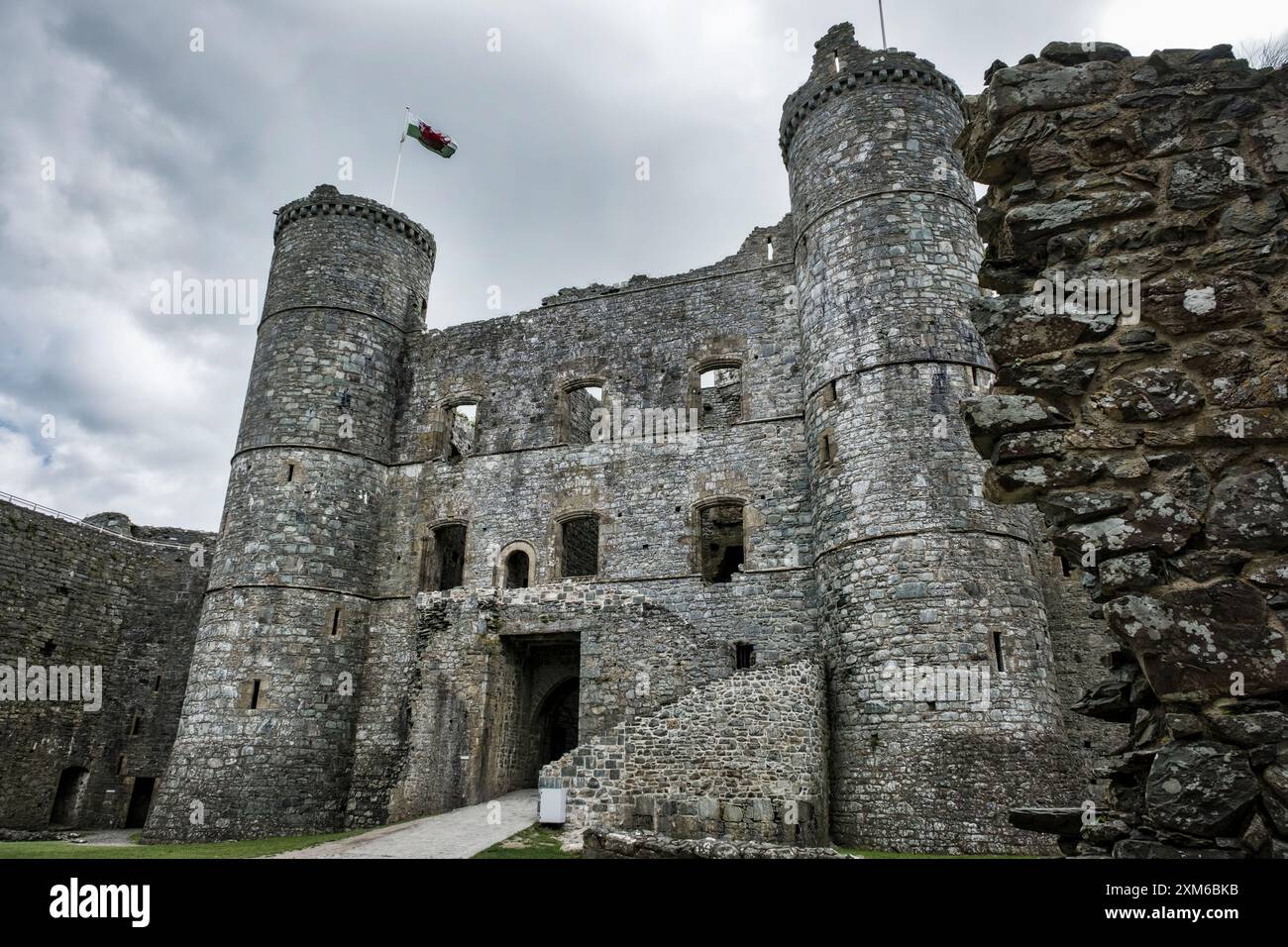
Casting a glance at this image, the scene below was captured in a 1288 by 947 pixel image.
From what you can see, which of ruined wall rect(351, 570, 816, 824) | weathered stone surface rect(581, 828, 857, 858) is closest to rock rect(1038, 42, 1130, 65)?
weathered stone surface rect(581, 828, 857, 858)

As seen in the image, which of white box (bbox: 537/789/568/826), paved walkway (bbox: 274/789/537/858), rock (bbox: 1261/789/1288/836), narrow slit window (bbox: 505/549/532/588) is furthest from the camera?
narrow slit window (bbox: 505/549/532/588)

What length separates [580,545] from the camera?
2095 centimetres

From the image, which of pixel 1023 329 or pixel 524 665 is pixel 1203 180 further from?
pixel 524 665

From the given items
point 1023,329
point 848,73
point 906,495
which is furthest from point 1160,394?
point 848,73

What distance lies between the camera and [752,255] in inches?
776

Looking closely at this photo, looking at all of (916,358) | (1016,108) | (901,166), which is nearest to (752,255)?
(901,166)

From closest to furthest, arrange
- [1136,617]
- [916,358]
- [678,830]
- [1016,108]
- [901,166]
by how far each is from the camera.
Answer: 1. [1136,617]
2. [1016,108]
3. [678,830]
4. [916,358]
5. [901,166]

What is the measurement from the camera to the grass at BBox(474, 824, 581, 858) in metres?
11.0

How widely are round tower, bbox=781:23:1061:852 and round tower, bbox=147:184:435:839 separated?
35.9 feet

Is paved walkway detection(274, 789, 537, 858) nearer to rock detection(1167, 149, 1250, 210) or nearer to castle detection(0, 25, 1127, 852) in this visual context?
castle detection(0, 25, 1127, 852)
